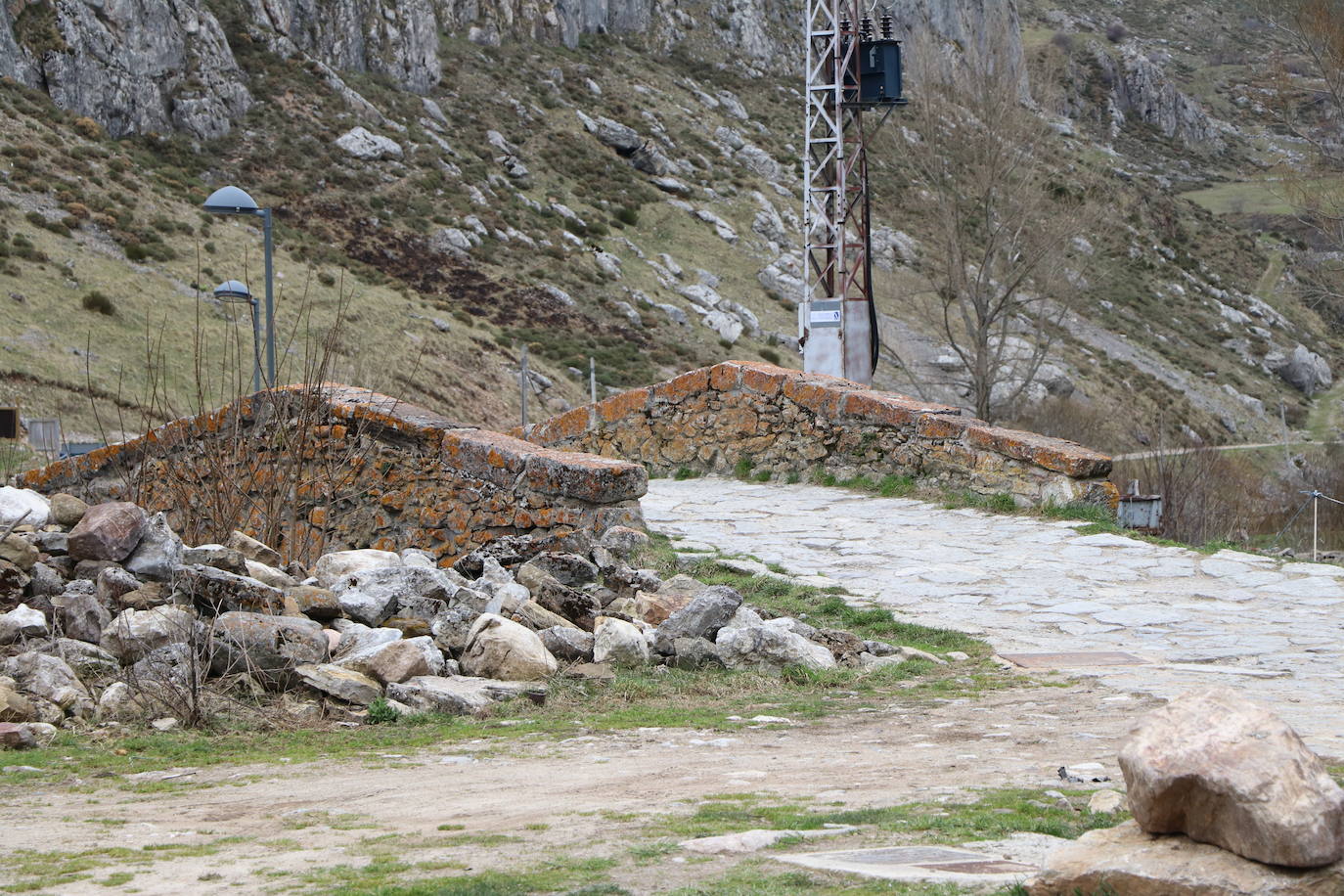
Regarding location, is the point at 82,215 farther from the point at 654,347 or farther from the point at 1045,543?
the point at 1045,543

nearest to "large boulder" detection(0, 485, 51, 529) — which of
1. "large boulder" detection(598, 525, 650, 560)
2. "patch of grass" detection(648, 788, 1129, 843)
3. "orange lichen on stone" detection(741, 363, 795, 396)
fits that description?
"large boulder" detection(598, 525, 650, 560)

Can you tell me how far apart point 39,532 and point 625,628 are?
3.41 m

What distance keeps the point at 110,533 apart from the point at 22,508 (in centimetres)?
101

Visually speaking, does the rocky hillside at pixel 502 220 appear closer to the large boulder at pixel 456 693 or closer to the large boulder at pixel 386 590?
the large boulder at pixel 386 590

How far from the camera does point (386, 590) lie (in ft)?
22.6

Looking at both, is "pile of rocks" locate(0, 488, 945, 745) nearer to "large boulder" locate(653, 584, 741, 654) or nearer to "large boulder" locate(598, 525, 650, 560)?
"large boulder" locate(653, 584, 741, 654)

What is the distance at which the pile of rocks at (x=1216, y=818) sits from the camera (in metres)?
2.47

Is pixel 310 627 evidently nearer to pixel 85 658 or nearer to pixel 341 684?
pixel 341 684

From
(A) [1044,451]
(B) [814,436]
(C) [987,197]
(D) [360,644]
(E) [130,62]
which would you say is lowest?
(D) [360,644]

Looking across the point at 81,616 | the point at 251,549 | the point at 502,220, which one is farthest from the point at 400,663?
the point at 502,220

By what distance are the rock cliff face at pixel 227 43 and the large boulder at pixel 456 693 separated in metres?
23.9

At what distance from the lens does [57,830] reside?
3707 mm

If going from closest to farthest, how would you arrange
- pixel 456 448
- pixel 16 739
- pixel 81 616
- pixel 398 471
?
1. pixel 16 739
2. pixel 81 616
3. pixel 456 448
4. pixel 398 471

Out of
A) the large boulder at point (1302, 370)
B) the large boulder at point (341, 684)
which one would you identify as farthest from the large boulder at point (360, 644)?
the large boulder at point (1302, 370)
